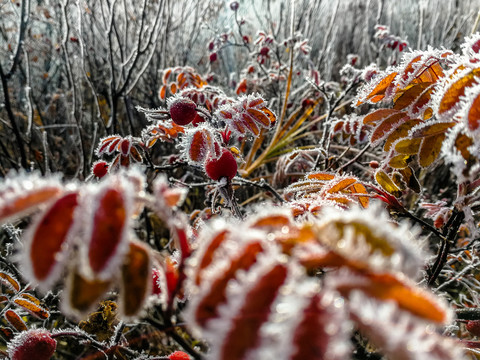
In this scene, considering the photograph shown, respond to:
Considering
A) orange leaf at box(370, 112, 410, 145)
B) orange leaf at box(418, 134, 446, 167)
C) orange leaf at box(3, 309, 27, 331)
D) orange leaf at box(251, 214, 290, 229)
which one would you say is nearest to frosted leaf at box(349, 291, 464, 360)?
orange leaf at box(251, 214, 290, 229)

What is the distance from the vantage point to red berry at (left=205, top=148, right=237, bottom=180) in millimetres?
1036

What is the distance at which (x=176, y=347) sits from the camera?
2.10m

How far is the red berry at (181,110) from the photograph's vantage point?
43.8 inches

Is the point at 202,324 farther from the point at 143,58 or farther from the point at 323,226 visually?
the point at 143,58

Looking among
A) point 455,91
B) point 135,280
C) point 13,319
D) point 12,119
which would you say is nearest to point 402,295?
point 135,280

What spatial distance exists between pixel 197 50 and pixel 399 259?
5977 mm

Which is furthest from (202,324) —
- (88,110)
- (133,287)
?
(88,110)

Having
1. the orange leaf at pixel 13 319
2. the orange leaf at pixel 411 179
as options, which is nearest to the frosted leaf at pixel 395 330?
the orange leaf at pixel 411 179

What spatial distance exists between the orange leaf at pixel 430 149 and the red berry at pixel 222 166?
0.48 m

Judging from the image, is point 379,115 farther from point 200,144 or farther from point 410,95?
point 200,144

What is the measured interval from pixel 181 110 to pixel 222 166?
0.74 ft

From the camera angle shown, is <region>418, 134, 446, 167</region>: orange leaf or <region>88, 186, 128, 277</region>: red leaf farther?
<region>418, 134, 446, 167</region>: orange leaf

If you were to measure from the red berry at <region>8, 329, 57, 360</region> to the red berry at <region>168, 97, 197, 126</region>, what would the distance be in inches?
26.0

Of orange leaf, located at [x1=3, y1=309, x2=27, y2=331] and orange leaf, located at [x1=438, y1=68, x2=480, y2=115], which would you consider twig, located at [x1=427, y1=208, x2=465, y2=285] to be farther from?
orange leaf, located at [x1=3, y1=309, x2=27, y2=331]
